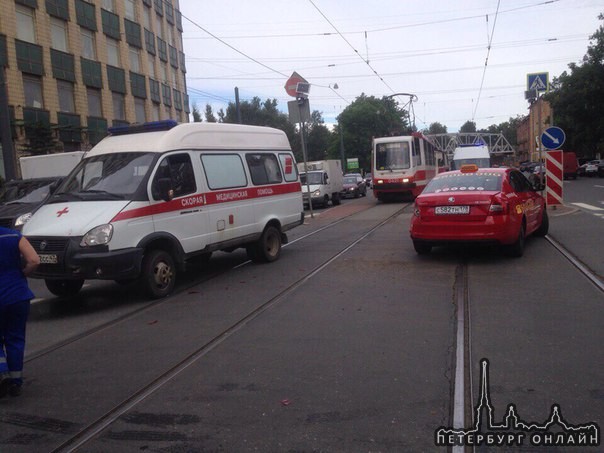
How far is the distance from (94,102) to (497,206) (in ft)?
95.1

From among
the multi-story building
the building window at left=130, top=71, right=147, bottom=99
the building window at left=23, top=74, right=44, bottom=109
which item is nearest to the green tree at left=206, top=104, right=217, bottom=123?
the multi-story building

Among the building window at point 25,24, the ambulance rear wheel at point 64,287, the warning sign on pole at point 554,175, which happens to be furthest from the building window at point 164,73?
the ambulance rear wheel at point 64,287

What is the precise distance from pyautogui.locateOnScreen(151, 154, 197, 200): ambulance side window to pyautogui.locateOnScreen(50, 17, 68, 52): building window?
2478 centimetres

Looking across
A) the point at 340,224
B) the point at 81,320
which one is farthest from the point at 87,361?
the point at 340,224

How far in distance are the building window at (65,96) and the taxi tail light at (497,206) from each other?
26558 mm

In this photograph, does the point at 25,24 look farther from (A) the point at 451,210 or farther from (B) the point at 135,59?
(A) the point at 451,210

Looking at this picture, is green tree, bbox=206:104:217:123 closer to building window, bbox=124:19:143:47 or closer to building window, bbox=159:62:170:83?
building window, bbox=159:62:170:83

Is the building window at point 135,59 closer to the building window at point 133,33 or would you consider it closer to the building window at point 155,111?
the building window at point 133,33

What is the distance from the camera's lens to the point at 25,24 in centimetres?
2794

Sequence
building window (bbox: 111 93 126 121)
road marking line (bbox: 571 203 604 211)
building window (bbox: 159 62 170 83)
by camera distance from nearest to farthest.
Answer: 1. road marking line (bbox: 571 203 604 211)
2. building window (bbox: 111 93 126 121)
3. building window (bbox: 159 62 170 83)

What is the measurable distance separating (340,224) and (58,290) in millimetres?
10375

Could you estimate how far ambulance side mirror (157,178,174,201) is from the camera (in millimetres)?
8205

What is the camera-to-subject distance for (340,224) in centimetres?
1783

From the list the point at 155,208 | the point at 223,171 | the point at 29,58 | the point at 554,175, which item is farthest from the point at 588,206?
the point at 29,58
